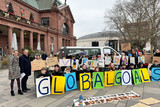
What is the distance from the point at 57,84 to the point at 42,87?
0.61 metres

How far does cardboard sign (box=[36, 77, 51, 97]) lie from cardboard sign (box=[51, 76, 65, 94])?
8.2 inches

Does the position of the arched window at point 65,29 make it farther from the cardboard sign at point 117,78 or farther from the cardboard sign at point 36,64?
the cardboard sign at point 117,78

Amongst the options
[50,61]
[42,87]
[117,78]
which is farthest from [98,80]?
[50,61]

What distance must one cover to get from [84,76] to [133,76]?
8.57ft

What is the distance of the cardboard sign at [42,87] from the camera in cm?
426

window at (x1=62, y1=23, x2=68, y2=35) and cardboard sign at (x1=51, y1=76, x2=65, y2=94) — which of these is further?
window at (x1=62, y1=23, x2=68, y2=35)

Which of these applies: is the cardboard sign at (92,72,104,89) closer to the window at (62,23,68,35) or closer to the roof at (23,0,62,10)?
the roof at (23,0,62,10)

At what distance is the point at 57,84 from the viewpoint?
15.0ft

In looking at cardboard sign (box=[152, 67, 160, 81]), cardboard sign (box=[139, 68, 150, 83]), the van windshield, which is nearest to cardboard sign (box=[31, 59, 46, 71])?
the van windshield

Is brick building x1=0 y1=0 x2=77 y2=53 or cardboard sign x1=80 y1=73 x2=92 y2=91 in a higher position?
brick building x1=0 y1=0 x2=77 y2=53

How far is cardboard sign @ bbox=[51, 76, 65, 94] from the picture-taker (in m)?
4.54

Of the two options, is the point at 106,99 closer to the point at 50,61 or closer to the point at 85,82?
the point at 85,82

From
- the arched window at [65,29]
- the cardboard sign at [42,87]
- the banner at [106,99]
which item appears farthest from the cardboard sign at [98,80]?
the arched window at [65,29]

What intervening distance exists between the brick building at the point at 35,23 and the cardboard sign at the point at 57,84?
16.4 meters
